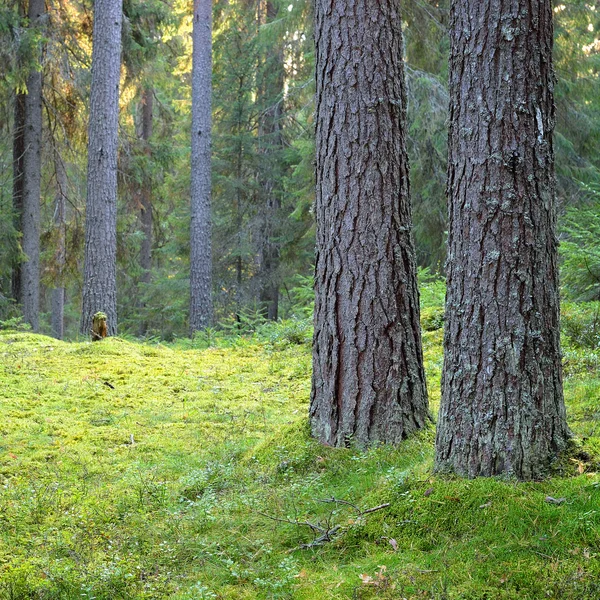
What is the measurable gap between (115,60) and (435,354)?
24.8 feet

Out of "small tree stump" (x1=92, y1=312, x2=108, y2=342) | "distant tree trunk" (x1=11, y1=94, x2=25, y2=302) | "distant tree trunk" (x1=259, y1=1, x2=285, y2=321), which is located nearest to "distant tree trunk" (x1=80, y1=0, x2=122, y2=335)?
"small tree stump" (x1=92, y1=312, x2=108, y2=342)

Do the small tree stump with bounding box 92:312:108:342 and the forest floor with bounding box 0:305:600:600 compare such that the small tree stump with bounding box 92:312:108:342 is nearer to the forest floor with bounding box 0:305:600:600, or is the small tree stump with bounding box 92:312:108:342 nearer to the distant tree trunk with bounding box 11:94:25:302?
the forest floor with bounding box 0:305:600:600

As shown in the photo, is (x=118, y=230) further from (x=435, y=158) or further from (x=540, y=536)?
(x=540, y=536)

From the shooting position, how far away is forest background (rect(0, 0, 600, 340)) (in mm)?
11461

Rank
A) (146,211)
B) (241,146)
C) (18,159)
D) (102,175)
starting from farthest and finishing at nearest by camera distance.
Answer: (146,211)
(241,146)
(18,159)
(102,175)

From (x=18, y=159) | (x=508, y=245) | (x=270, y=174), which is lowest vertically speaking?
(x=508, y=245)

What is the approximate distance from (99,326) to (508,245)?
26.2 feet

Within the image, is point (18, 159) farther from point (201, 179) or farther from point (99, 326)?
point (99, 326)

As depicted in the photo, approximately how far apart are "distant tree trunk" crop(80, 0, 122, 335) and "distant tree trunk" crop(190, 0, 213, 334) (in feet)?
10.2

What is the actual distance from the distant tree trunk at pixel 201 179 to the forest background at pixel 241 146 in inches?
33.8

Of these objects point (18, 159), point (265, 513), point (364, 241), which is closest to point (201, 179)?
point (18, 159)

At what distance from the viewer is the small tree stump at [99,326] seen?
10.0 meters

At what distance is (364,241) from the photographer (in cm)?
443

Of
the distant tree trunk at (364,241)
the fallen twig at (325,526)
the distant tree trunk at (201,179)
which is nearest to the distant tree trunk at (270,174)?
the distant tree trunk at (201,179)
